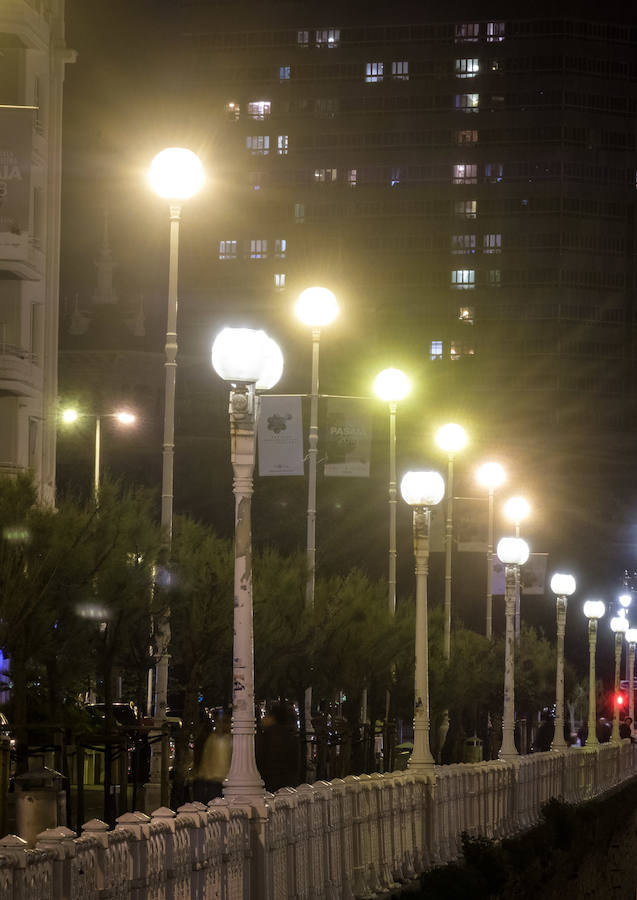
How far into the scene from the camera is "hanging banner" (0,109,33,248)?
134 ft

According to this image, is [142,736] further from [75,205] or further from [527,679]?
[75,205]

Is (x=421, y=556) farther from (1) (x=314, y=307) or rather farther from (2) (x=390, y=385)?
(2) (x=390, y=385)

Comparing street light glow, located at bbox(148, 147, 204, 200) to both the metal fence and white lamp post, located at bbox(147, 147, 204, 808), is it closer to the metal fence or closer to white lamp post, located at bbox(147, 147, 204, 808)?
white lamp post, located at bbox(147, 147, 204, 808)

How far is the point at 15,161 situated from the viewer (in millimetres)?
41469

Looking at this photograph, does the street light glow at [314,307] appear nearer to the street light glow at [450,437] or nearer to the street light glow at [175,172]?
the street light glow at [450,437]

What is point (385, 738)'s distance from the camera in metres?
48.2

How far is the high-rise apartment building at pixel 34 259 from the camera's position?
177 ft

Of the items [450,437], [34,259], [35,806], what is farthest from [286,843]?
[34,259]

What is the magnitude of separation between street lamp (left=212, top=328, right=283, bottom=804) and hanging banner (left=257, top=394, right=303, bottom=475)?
2048 centimetres

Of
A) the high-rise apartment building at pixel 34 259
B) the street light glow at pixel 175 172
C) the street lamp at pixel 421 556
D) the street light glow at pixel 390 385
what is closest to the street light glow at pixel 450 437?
the street light glow at pixel 390 385

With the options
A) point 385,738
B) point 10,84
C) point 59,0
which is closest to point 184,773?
point 385,738

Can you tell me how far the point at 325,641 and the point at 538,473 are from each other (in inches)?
3502

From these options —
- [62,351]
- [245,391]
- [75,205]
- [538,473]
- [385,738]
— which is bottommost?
[385,738]

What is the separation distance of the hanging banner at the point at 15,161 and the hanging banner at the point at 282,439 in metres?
7.38
